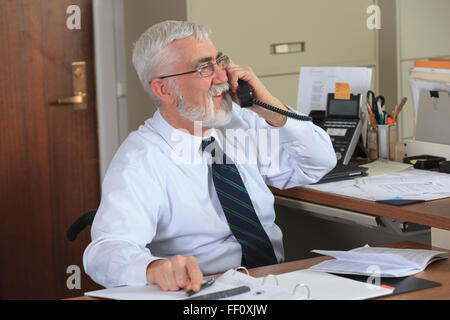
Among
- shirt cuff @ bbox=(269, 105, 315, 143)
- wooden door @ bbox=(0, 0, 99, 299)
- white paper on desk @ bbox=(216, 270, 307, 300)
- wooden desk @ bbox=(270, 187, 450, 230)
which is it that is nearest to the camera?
white paper on desk @ bbox=(216, 270, 307, 300)

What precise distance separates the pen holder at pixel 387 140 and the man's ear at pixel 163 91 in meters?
0.92

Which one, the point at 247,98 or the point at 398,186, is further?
the point at 398,186

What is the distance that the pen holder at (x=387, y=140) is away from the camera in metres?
2.55

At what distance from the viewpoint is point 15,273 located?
3.16 metres

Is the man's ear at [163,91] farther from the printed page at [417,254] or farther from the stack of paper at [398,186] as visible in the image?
the printed page at [417,254]

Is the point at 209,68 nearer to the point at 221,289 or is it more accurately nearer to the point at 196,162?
the point at 196,162

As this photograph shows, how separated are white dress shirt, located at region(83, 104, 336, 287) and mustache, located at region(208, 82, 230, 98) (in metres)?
0.12

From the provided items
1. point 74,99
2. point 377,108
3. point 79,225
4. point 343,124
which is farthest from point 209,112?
point 74,99

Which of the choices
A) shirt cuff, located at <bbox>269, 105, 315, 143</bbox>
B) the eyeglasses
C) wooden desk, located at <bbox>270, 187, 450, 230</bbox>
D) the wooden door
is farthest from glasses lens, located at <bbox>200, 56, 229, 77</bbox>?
the wooden door

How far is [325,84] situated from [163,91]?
2.90ft

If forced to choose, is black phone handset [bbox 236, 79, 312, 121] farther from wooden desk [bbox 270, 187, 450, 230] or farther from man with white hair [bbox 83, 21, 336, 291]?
wooden desk [bbox 270, 187, 450, 230]

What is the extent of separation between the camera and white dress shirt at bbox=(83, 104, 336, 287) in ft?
5.39

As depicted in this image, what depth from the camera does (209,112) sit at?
1953mm
